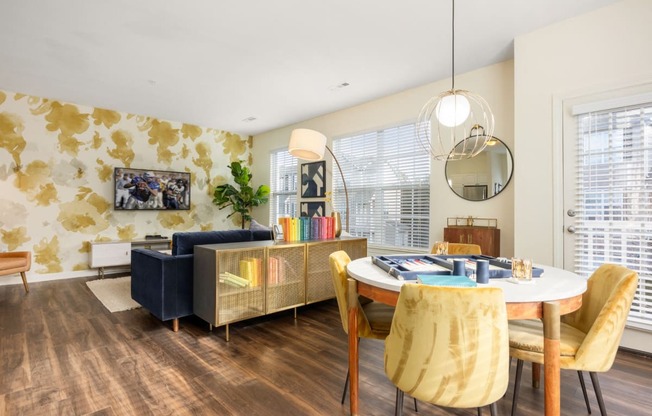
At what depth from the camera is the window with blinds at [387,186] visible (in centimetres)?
451

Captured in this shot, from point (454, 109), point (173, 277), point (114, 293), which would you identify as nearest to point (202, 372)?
point (173, 277)

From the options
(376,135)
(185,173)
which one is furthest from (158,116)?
(376,135)

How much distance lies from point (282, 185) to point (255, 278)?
3.92 meters

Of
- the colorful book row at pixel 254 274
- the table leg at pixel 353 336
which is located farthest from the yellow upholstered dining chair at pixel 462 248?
the colorful book row at pixel 254 274

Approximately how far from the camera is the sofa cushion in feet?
10.3

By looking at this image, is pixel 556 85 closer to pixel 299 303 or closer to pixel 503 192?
pixel 503 192

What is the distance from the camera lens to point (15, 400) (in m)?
1.90

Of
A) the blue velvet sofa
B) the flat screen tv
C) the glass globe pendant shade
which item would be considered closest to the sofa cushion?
the blue velvet sofa

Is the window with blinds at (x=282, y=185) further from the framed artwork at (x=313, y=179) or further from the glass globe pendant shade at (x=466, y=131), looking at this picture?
the glass globe pendant shade at (x=466, y=131)

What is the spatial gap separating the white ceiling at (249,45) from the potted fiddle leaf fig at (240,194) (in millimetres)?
1974

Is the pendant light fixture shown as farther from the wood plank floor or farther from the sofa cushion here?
the sofa cushion

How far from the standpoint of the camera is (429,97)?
431cm

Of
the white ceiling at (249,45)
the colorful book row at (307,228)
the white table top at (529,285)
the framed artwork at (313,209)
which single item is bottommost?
the white table top at (529,285)

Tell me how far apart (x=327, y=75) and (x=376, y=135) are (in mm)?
1325
